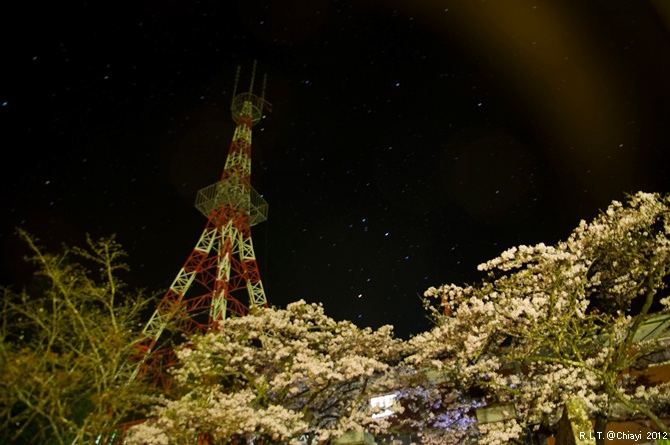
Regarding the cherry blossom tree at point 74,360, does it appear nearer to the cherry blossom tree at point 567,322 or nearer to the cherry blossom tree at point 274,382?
the cherry blossom tree at point 274,382

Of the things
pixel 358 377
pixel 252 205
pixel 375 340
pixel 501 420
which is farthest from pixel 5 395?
pixel 252 205

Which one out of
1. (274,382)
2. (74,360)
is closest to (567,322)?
(274,382)

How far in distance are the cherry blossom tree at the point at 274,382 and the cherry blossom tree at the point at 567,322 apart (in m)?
2.34

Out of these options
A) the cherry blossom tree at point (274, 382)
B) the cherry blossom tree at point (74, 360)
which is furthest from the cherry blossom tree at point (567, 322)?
the cherry blossom tree at point (74, 360)

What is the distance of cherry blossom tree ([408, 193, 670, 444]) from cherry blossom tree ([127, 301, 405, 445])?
234cm

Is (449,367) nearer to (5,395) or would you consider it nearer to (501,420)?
(501,420)

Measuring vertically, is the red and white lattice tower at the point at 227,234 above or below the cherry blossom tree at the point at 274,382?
above

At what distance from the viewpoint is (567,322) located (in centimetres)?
1137

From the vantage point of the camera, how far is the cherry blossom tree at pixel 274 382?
40.4 feet

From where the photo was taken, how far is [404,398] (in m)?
17.9

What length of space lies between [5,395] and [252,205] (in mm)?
15945

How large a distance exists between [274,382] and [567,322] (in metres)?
8.36

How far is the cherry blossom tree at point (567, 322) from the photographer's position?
1141 centimetres

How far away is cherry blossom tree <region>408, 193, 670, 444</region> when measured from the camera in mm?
11414
